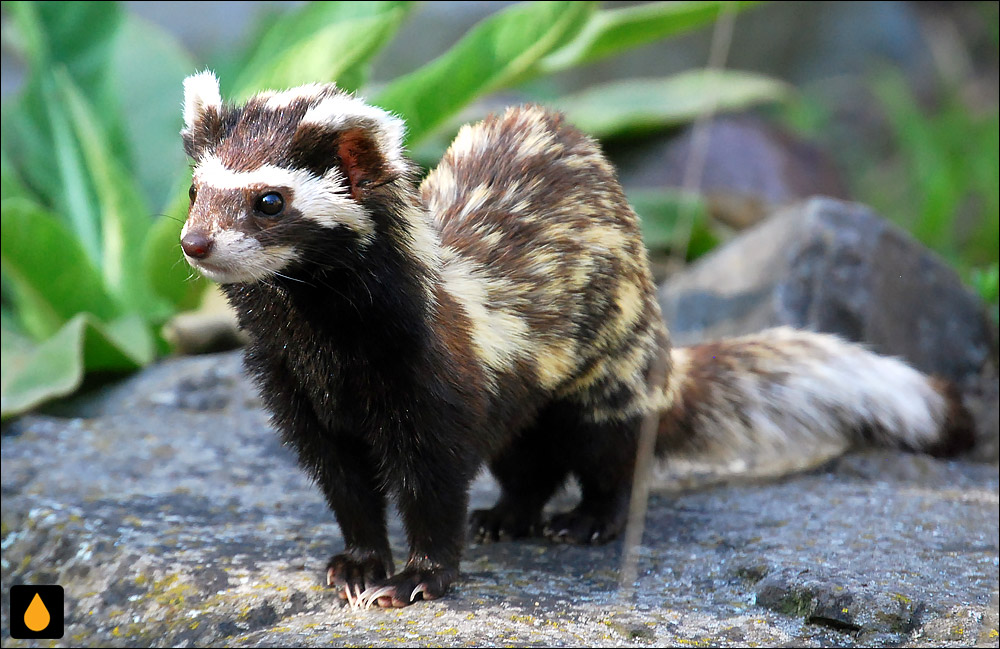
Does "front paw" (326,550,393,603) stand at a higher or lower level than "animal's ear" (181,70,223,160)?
lower

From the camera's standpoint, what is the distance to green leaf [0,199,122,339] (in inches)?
172

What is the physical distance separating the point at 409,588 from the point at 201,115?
1.23 m

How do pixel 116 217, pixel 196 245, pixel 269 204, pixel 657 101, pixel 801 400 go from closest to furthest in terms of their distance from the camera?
pixel 196 245
pixel 269 204
pixel 801 400
pixel 116 217
pixel 657 101

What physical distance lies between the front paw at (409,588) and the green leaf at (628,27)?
2.77m

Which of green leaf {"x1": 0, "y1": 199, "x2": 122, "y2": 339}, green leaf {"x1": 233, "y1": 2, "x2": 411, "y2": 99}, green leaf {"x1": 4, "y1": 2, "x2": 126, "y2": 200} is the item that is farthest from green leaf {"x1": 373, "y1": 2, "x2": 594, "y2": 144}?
green leaf {"x1": 4, "y1": 2, "x2": 126, "y2": 200}

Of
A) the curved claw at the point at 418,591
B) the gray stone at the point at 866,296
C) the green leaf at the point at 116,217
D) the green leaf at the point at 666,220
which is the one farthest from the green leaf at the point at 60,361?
the green leaf at the point at 666,220

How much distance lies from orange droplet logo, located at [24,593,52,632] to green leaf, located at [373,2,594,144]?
2333mm

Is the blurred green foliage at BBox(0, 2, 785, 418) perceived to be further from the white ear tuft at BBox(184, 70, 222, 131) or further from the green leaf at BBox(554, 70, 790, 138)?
the white ear tuft at BBox(184, 70, 222, 131)

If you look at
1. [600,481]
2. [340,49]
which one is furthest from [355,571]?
[340,49]

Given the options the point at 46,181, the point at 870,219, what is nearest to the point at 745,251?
the point at 870,219

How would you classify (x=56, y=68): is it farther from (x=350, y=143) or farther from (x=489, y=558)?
(x=489, y=558)

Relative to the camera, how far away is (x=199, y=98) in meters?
2.55

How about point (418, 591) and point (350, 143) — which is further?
point (418, 591)

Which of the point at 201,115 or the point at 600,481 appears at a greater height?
the point at 201,115
